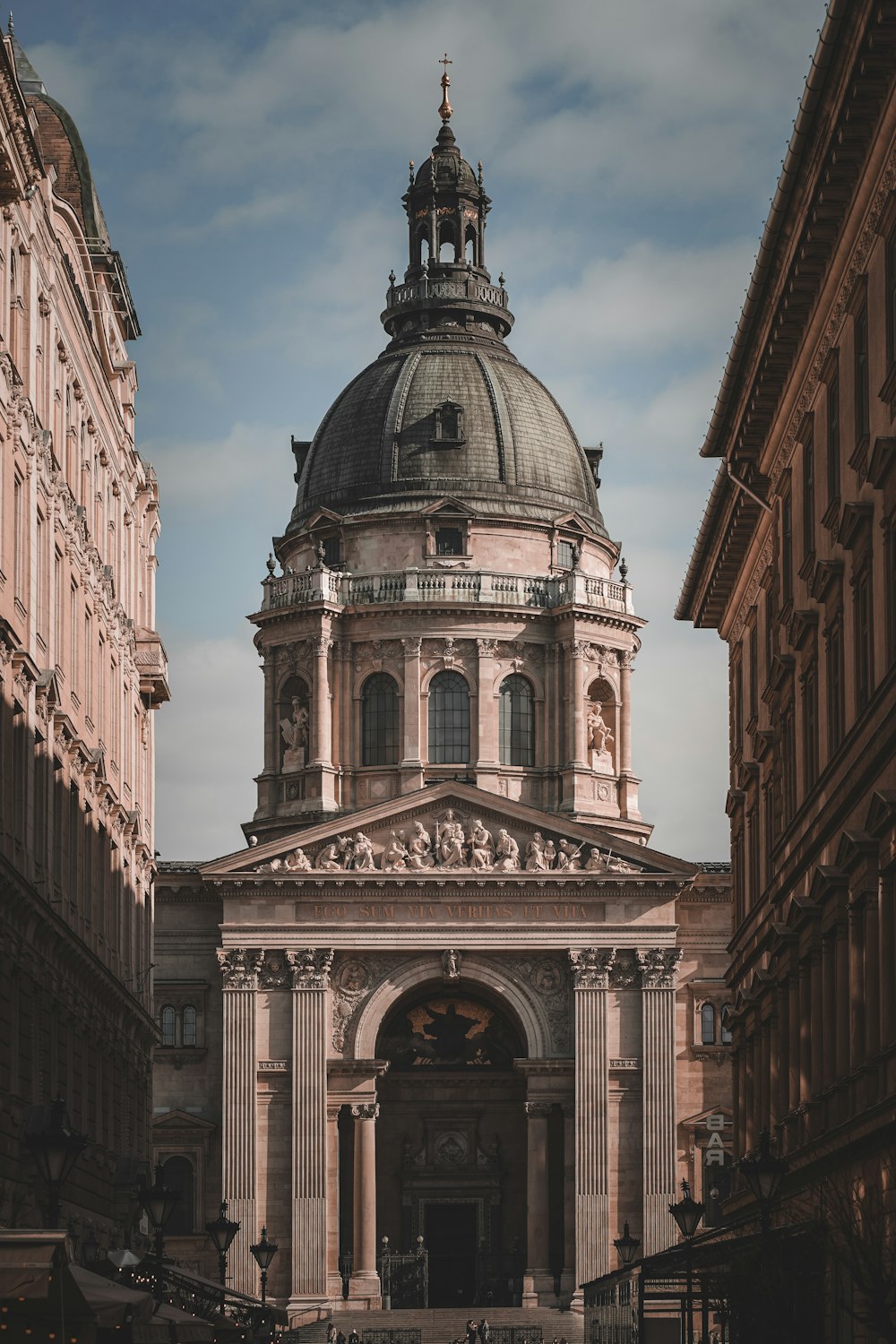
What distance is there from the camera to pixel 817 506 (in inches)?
1569

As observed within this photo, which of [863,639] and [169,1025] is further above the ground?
[863,639]

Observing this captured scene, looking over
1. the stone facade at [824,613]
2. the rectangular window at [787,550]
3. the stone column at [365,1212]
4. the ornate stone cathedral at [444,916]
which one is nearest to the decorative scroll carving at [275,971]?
the ornate stone cathedral at [444,916]

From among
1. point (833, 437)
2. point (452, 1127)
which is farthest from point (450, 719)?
point (833, 437)

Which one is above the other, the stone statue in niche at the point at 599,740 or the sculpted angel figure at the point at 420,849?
the stone statue in niche at the point at 599,740

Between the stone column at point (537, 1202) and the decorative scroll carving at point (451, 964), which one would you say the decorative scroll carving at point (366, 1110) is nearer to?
the decorative scroll carving at point (451, 964)

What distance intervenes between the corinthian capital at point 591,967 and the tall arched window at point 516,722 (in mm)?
14910

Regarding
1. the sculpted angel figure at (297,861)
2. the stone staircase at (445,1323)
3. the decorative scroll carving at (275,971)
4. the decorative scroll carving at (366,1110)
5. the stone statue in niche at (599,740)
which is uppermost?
the stone statue in niche at (599,740)

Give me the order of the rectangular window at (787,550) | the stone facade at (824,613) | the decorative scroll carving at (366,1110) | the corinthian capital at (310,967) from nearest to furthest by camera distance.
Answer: the stone facade at (824,613)
the rectangular window at (787,550)
the decorative scroll carving at (366,1110)
the corinthian capital at (310,967)

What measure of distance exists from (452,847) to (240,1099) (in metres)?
11.6

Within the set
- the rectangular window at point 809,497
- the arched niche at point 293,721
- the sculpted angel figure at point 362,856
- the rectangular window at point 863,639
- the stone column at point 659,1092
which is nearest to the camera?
the rectangular window at point 863,639

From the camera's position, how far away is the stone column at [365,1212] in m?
93.0

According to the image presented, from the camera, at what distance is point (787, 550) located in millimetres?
44531

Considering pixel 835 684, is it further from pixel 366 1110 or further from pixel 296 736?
pixel 296 736

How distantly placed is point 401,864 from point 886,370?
64.9 metres
